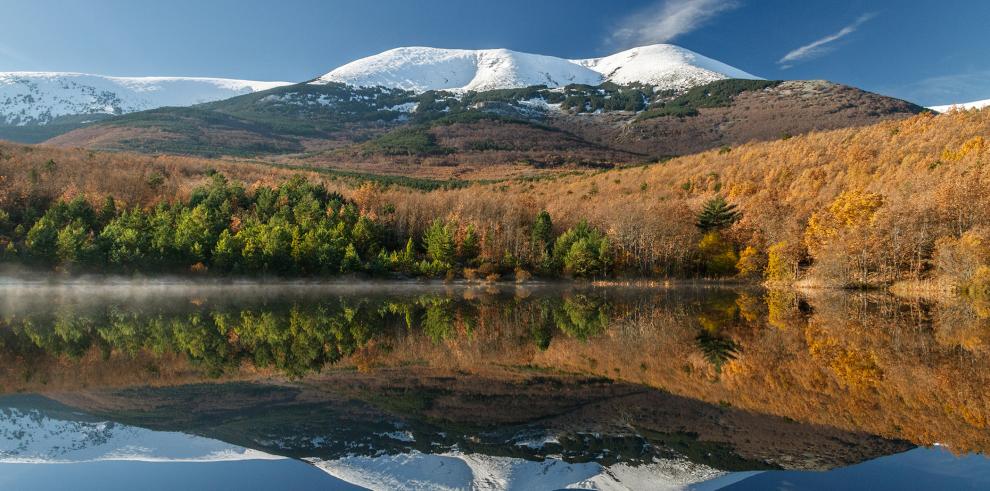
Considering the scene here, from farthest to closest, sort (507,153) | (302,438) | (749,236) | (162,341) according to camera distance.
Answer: (507,153), (749,236), (162,341), (302,438)

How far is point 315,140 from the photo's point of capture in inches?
6855

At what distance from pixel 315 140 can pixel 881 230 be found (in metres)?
160

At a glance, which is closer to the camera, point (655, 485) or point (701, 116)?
point (655, 485)

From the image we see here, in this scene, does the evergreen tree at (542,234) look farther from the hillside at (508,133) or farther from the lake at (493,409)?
the hillside at (508,133)

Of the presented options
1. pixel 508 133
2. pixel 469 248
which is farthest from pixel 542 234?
pixel 508 133

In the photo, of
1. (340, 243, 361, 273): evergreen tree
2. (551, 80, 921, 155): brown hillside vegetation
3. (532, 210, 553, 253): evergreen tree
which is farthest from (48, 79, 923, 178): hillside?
(340, 243, 361, 273): evergreen tree

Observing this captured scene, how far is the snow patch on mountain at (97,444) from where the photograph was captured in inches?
277

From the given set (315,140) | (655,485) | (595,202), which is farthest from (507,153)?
(655,485)

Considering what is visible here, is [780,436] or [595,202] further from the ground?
[595,202]

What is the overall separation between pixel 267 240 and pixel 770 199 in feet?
165

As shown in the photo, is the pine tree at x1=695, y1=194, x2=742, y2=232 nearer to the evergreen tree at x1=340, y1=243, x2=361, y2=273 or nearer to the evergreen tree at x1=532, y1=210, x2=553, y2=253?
the evergreen tree at x1=532, y1=210, x2=553, y2=253

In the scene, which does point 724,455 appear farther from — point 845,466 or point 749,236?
point 749,236

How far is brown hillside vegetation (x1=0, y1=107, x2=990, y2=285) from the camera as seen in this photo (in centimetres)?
3975

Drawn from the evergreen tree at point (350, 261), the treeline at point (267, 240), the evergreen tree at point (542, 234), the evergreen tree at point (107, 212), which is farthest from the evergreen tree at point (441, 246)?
the evergreen tree at point (107, 212)
